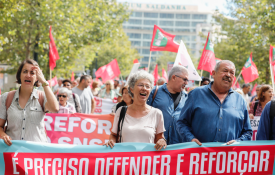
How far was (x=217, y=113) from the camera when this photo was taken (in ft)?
12.1

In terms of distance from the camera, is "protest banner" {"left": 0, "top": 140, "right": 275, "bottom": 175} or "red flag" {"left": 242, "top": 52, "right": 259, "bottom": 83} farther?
"red flag" {"left": 242, "top": 52, "right": 259, "bottom": 83}

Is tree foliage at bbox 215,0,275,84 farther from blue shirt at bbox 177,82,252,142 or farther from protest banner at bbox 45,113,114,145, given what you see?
blue shirt at bbox 177,82,252,142

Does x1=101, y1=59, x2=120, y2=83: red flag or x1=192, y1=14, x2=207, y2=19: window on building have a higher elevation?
x1=192, y1=14, x2=207, y2=19: window on building

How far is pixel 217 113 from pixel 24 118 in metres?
2.07

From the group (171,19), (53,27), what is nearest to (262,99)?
(53,27)

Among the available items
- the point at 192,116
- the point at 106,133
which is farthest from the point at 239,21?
the point at 192,116

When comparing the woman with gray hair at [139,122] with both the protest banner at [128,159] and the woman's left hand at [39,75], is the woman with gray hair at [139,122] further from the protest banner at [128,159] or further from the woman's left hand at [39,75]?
the woman's left hand at [39,75]

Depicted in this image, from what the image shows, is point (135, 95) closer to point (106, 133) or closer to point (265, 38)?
point (106, 133)

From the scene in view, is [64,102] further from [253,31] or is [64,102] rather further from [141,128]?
[253,31]

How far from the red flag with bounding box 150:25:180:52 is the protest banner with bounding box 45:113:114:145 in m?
2.81

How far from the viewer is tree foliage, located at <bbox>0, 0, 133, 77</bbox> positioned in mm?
15914

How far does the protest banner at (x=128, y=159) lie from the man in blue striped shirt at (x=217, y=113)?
0.10m

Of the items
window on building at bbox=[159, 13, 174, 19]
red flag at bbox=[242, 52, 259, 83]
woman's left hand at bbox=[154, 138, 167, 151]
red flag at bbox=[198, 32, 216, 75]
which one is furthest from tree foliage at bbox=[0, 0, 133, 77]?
window on building at bbox=[159, 13, 174, 19]

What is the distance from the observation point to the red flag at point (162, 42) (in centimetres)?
882
